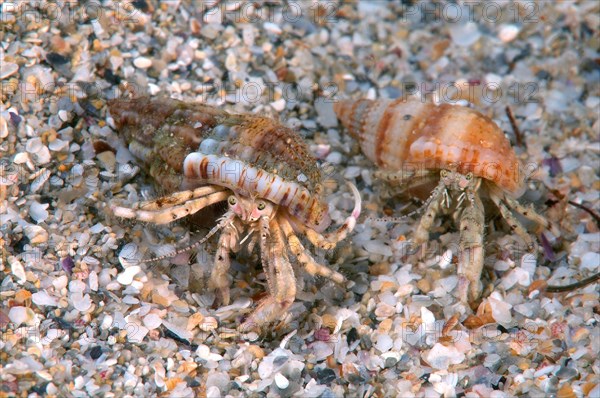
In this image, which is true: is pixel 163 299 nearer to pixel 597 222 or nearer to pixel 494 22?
pixel 597 222

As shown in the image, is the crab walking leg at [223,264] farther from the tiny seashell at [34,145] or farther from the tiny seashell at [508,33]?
the tiny seashell at [508,33]

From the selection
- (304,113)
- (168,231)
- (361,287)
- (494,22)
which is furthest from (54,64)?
(494,22)

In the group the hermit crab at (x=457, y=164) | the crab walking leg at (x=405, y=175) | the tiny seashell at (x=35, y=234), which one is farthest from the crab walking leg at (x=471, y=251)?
the tiny seashell at (x=35, y=234)

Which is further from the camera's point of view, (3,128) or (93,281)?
(3,128)

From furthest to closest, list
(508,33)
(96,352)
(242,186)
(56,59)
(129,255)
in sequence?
(508,33) → (56,59) → (129,255) → (242,186) → (96,352)

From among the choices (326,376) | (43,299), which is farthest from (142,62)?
(326,376)

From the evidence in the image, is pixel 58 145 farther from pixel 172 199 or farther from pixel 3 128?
pixel 172 199

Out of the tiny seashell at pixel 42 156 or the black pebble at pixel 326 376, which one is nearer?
the black pebble at pixel 326 376

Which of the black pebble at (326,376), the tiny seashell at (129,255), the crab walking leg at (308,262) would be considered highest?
the crab walking leg at (308,262)
